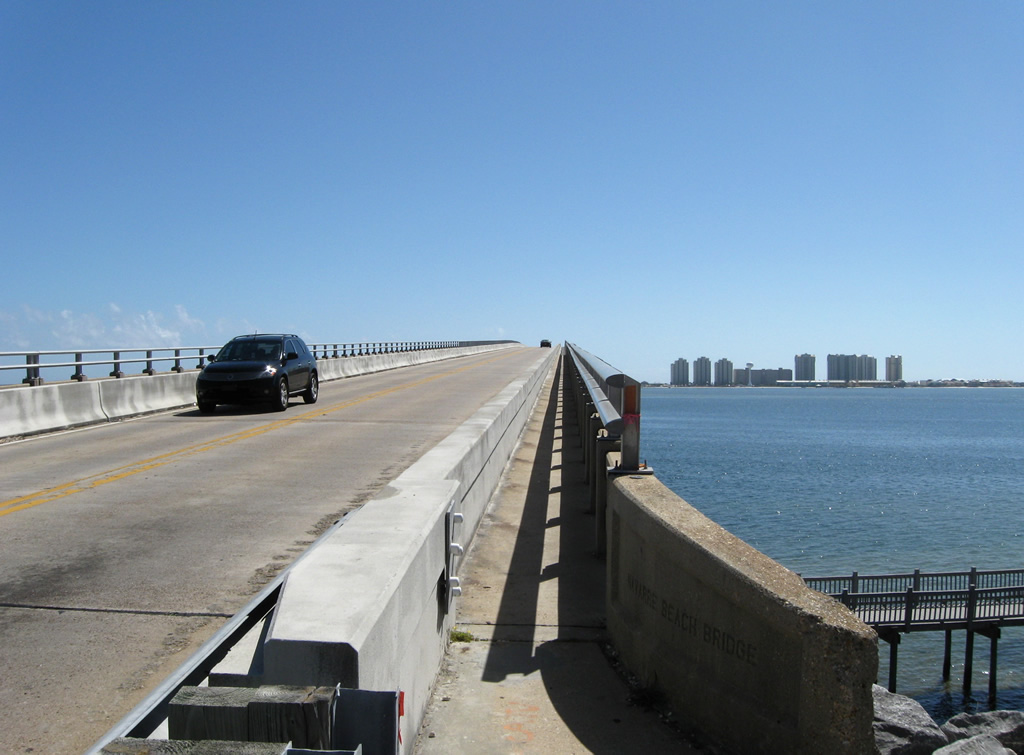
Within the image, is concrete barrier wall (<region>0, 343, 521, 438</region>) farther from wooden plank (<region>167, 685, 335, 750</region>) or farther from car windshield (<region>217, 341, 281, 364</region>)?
wooden plank (<region>167, 685, 335, 750</region>)

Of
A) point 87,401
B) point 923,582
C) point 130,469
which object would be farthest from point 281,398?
point 923,582

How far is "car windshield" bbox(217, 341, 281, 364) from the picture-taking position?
2186 cm

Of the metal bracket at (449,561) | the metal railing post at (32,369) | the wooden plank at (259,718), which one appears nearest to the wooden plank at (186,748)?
the wooden plank at (259,718)

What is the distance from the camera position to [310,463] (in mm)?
12344

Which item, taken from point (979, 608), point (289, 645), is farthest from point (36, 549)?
point (979, 608)

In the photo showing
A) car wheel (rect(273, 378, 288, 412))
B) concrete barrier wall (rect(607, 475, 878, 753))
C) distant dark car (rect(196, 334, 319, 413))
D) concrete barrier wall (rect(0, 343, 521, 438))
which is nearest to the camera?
concrete barrier wall (rect(607, 475, 878, 753))

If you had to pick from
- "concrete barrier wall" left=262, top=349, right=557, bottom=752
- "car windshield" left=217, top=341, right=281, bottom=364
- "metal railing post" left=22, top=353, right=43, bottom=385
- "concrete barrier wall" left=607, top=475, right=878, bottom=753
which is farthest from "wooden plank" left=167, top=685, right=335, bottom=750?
"car windshield" left=217, top=341, right=281, bottom=364

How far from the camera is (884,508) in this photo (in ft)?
152

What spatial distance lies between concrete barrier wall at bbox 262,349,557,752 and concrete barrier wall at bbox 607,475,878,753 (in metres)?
Result: 1.34

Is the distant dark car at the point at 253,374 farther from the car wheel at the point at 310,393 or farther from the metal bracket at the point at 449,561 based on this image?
the metal bracket at the point at 449,561

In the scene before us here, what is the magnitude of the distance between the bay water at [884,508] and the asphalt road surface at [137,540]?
57.1ft

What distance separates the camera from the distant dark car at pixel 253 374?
20.6 meters

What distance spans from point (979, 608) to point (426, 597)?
2318 centimetres

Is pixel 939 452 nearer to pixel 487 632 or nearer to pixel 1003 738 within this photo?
pixel 1003 738
